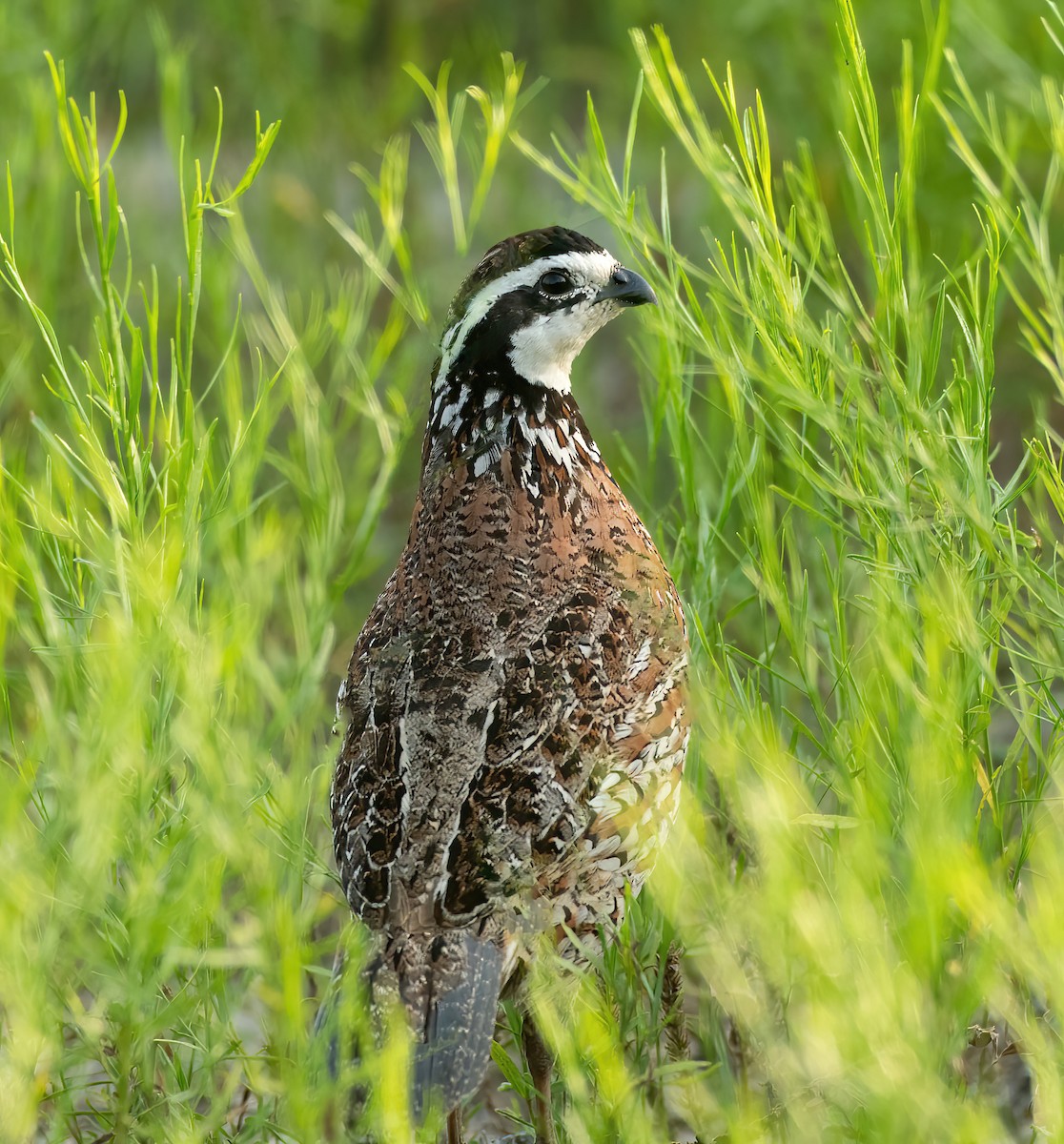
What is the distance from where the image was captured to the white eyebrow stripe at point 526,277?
10.4ft

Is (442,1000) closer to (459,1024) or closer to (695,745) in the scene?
(459,1024)

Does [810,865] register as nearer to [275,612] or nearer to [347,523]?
[347,523]

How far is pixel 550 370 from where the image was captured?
329 centimetres

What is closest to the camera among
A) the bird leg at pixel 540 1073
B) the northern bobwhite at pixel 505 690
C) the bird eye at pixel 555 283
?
the northern bobwhite at pixel 505 690

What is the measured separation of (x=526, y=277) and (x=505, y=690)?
910mm

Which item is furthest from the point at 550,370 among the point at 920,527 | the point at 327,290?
the point at 327,290

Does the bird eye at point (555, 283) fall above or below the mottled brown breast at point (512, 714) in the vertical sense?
above

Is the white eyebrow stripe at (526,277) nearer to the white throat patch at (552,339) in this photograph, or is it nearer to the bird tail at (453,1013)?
the white throat patch at (552,339)

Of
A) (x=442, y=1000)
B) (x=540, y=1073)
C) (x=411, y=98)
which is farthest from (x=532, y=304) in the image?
(x=411, y=98)

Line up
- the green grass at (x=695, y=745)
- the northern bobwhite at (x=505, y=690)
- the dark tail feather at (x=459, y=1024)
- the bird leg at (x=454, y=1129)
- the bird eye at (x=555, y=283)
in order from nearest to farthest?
the green grass at (x=695, y=745)
the dark tail feather at (x=459, y=1024)
the northern bobwhite at (x=505, y=690)
the bird leg at (x=454, y=1129)
the bird eye at (x=555, y=283)

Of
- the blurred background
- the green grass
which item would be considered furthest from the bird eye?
the blurred background

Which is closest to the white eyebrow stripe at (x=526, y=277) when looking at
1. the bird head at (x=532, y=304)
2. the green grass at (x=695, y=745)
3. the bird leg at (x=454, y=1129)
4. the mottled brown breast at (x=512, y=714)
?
the bird head at (x=532, y=304)

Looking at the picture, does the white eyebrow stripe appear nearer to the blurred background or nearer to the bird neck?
the bird neck

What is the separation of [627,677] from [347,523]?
5.33 feet
